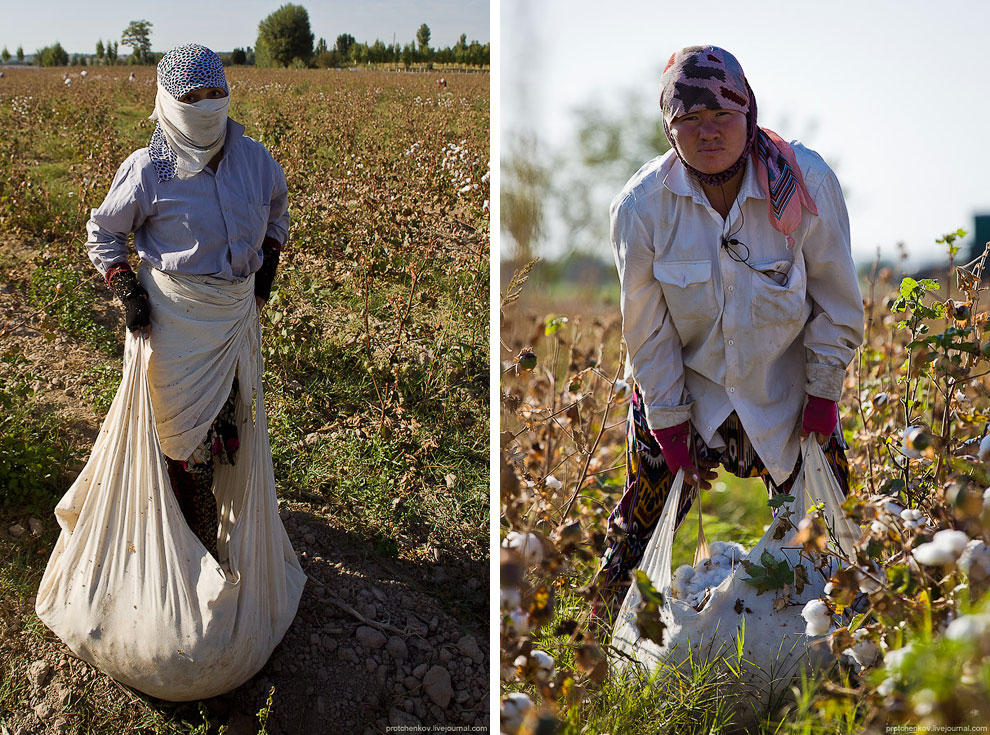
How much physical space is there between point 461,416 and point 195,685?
1.75m

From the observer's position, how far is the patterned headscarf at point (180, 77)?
1.97 m

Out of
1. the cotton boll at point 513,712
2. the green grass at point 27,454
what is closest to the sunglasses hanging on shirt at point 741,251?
the cotton boll at point 513,712

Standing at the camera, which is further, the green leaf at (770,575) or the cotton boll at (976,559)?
the green leaf at (770,575)

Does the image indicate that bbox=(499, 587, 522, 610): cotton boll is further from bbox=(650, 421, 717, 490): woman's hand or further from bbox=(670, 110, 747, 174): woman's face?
bbox=(670, 110, 747, 174): woman's face

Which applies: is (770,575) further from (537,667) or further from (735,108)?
(735,108)

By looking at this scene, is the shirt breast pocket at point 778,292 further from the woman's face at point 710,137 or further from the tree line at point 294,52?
the tree line at point 294,52

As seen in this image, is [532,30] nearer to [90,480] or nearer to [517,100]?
[517,100]

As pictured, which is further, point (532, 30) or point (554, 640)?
point (532, 30)

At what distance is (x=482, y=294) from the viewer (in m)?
4.40

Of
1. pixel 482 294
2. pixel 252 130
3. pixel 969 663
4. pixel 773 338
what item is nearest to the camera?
pixel 969 663

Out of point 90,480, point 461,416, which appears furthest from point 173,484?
point 461,416

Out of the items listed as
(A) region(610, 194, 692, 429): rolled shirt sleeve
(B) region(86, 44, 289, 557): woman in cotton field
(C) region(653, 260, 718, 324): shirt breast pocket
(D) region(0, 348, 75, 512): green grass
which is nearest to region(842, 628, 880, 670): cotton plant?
(A) region(610, 194, 692, 429): rolled shirt sleeve

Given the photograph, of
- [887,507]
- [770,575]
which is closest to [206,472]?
[770,575]

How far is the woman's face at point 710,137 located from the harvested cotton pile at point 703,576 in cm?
94
